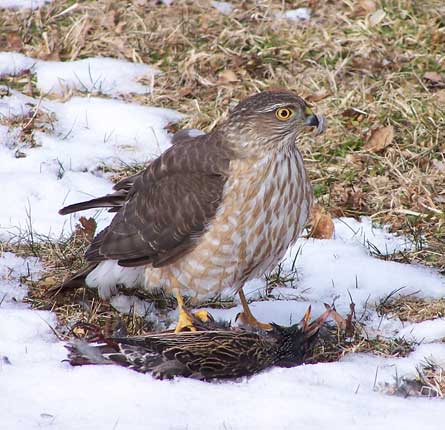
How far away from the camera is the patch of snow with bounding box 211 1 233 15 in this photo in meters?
9.78

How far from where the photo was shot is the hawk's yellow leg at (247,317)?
572 cm

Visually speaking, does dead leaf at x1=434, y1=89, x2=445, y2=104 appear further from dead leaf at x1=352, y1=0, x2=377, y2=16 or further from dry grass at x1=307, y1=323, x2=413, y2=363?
dry grass at x1=307, y1=323, x2=413, y2=363

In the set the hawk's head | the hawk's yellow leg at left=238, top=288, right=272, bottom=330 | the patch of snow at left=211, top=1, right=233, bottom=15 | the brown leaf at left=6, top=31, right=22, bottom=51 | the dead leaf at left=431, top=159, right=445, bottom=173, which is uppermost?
the hawk's head

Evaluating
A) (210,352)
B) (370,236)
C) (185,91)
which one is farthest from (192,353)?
(185,91)

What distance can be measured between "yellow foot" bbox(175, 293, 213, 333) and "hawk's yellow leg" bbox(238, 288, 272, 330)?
0.67 feet

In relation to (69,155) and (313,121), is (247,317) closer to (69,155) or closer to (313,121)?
(313,121)

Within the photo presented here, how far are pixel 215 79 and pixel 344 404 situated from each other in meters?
4.69

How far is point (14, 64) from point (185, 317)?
160 inches

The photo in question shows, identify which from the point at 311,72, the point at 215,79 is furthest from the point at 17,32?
the point at 311,72

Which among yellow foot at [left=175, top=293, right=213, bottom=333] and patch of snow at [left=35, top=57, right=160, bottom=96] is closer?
yellow foot at [left=175, top=293, right=213, bottom=333]

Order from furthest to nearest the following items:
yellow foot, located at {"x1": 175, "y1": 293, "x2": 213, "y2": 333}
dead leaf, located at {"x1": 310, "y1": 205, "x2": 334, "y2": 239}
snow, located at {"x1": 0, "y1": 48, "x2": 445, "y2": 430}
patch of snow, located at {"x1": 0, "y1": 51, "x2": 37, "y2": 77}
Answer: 1. patch of snow, located at {"x1": 0, "y1": 51, "x2": 37, "y2": 77}
2. dead leaf, located at {"x1": 310, "y1": 205, "x2": 334, "y2": 239}
3. yellow foot, located at {"x1": 175, "y1": 293, "x2": 213, "y2": 333}
4. snow, located at {"x1": 0, "y1": 48, "x2": 445, "y2": 430}

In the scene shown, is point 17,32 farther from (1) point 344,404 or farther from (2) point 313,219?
(1) point 344,404

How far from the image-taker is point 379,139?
786 centimetres

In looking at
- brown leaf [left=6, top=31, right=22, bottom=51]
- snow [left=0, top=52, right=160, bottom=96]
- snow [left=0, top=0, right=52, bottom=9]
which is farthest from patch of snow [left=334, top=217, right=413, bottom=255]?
snow [left=0, top=0, right=52, bottom=9]
